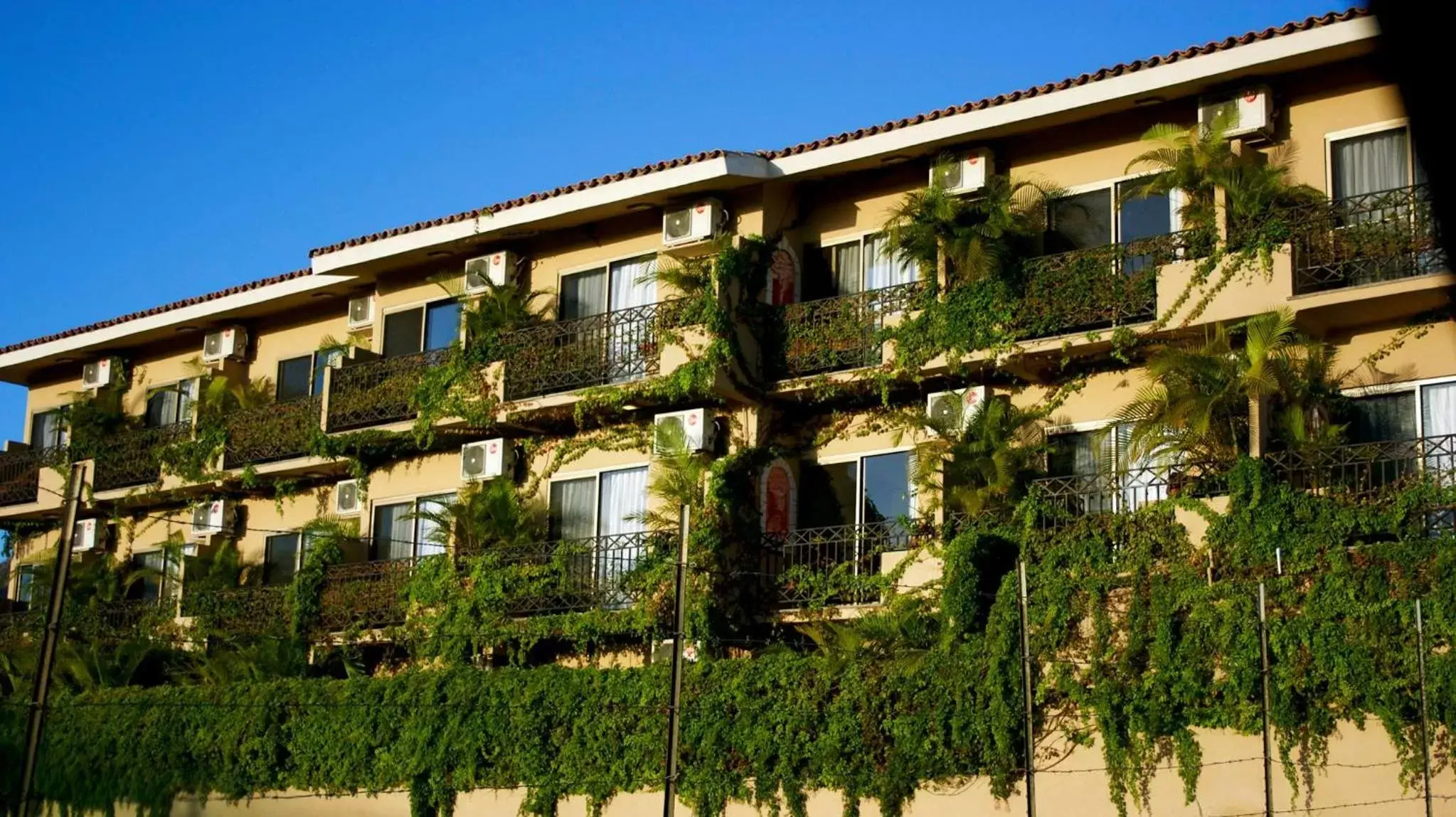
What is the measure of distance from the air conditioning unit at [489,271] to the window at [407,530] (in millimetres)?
3462

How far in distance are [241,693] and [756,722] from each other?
31.5ft

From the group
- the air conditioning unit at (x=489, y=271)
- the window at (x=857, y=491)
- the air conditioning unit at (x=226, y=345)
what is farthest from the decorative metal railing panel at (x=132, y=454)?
the window at (x=857, y=491)

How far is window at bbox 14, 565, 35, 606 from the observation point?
116 ft

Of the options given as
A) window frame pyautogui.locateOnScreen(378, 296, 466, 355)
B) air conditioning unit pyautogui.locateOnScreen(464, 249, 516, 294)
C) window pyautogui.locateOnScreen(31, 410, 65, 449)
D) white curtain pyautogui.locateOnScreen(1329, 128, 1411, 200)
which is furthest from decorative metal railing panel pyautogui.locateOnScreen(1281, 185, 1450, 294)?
window pyautogui.locateOnScreen(31, 410, 65, 449)

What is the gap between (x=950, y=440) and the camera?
73.3 ft

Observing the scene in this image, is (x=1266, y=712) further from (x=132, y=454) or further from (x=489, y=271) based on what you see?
(x=132, y=454)

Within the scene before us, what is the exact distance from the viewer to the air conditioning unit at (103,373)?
116 ft

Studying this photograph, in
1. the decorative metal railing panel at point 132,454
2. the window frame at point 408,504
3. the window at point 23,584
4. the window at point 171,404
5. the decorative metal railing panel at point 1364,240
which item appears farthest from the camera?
the window at point 23,584

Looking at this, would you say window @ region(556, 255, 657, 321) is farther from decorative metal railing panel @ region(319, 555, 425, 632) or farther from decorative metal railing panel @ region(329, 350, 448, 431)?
decorative metal railing panel @ region(319, 555, 425, 632)

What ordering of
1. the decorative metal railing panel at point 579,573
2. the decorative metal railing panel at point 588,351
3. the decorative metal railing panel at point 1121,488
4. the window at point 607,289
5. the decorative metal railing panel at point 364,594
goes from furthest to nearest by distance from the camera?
the decorative metal railing panel at point 364,594, the window at point 607,289, the decorative metal railing panel at point 588,351, the decorative metal railing panel at point 579,573, the decorative metal railing panel at point 1121,488

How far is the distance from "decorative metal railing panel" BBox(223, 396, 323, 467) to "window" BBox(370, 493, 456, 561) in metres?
1.89

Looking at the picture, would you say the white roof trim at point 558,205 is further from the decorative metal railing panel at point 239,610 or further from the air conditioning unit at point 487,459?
the decorative metal railing panel at point 239,610

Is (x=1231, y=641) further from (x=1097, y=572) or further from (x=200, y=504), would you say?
(x=200, y=504)

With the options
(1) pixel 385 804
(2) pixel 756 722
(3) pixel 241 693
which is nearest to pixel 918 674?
(2) pixel 756 722
